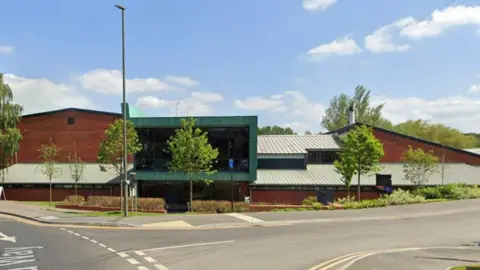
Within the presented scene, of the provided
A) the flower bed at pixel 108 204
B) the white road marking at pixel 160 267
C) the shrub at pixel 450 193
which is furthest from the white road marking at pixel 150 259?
the shrub at pixel 450 193

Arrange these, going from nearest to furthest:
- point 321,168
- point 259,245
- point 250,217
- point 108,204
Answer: point 259,245 < point 250,217 < point 108,204 < point 321,168

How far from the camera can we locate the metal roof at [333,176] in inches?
1474

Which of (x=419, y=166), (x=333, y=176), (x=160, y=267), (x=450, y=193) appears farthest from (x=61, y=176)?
(x=450, y=193)

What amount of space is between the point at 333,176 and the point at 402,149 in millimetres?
10143

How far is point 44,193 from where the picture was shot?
4019 centimetres

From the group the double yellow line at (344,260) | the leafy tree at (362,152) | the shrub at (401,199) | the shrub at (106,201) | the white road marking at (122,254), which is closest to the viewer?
the double yellow line at (344,260)

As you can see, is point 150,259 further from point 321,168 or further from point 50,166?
point 321,168

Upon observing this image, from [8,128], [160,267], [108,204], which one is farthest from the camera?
[8,128]

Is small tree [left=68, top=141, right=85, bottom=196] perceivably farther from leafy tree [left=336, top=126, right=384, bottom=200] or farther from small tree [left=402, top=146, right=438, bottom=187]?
small tree [left=402, top=146, right=438, bottom=187]

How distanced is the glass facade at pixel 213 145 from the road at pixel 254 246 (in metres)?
16.7

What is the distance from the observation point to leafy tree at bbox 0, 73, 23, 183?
4350 cm

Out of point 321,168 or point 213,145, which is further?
point 321,168

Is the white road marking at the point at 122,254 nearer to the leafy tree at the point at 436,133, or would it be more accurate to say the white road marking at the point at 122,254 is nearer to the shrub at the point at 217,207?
the shrub at the point at 217,207

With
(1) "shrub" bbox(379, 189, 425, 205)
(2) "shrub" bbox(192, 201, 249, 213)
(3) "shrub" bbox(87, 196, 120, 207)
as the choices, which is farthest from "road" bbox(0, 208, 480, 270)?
(3) "shrub" bbox(87, 196, 120, 207)
